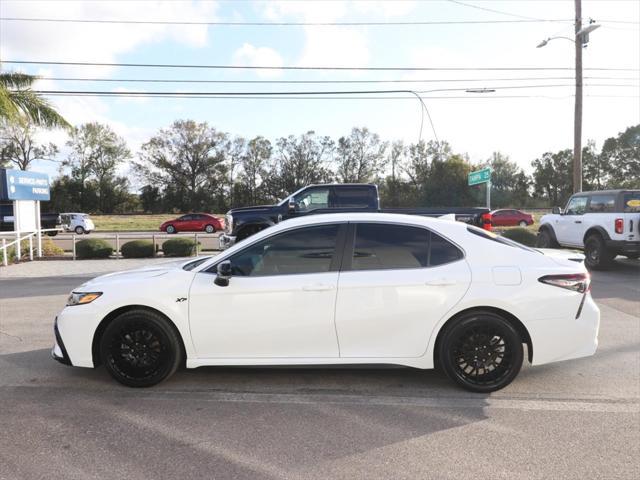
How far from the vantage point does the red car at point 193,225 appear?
122 ft

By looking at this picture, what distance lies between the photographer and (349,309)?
4.18 metres

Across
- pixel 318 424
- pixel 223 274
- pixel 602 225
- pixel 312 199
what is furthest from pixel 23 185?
pixel 602 225

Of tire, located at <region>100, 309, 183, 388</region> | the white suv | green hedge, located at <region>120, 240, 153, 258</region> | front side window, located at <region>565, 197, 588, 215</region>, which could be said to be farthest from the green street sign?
tire, located at <region>100, 309, 183, 388</region>

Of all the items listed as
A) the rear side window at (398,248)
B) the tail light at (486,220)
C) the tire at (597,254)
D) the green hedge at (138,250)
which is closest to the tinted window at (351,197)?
the tail light at (486,220)

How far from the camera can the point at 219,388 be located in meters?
4.45

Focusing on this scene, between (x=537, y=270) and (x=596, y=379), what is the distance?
4.69 feet

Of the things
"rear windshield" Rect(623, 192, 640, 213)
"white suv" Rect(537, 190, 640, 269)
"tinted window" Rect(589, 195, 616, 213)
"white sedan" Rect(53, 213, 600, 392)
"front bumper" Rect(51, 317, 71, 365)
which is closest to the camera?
"white sedan" Rect(53, 213, 600, 392)

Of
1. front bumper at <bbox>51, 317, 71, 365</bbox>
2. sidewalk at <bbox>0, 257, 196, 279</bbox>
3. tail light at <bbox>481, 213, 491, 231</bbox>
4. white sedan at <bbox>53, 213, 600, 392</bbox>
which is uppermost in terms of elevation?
tail light at <bbox>481, 213, 491, 231</bbox>

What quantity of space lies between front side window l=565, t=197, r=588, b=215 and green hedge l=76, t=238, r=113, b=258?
14.9m

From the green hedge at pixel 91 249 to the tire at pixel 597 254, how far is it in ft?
49.2

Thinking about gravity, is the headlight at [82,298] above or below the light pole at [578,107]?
below

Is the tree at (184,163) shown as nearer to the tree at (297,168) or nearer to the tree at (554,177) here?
the tree at (297,168)

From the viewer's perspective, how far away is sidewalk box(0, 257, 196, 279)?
13094 millimetres

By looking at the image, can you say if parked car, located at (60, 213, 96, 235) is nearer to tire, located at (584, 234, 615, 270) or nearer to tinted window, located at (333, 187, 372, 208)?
tinted window, located at (333, 187, 372, 208)
